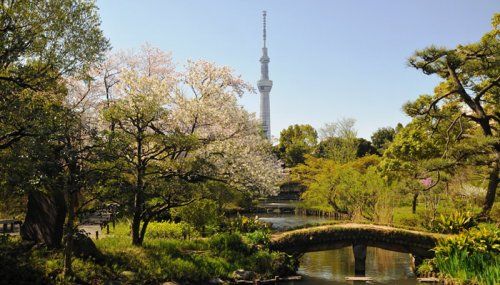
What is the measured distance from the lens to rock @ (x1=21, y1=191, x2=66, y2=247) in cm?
1501

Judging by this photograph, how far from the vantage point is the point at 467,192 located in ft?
86.6

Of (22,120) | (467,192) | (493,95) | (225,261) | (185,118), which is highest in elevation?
(493,95)

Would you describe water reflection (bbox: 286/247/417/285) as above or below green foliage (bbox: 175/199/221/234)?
below

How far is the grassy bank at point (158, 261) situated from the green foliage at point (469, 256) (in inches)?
231

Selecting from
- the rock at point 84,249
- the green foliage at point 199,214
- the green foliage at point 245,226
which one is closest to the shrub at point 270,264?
the green foliage at point 245,226

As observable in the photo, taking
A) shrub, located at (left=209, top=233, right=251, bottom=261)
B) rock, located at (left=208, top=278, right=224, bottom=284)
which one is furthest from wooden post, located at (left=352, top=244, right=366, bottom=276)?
rock, located at (left=208, top=278, right=224, bottom=284)

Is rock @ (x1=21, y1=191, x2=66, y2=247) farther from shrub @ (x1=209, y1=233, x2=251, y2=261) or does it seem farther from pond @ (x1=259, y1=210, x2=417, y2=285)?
pond @ (x1=259, y1=210, x2=417, y2=285)

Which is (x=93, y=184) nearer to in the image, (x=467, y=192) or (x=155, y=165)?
(x=155, y=165)

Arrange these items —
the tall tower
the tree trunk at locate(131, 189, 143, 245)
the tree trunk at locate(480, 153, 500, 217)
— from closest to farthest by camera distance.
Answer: the tree trunk at locate(131, 189, 143, 245), the tree trunk at locate(480, 153, 500, 217), the tall tower

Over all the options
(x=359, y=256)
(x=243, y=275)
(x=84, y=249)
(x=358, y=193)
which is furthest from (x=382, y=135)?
(x=84, y=249)

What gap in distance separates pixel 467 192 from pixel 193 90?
682 inches

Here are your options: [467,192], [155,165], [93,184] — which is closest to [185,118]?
[155,165]

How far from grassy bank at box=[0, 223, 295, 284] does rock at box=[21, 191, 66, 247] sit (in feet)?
1.53

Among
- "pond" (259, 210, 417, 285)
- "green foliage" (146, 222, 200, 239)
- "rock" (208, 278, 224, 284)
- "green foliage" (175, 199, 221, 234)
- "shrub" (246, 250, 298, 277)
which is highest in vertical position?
"green foliage" (175, 199, 221, 234)
